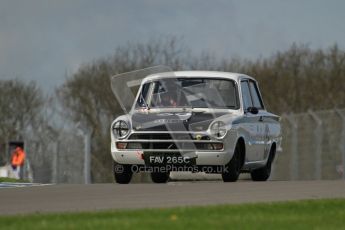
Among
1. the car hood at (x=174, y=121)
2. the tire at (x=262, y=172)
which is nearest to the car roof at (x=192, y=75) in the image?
the car hood at (x=174, y=121)

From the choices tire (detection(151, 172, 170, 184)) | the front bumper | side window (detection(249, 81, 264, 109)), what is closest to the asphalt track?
the front bumper

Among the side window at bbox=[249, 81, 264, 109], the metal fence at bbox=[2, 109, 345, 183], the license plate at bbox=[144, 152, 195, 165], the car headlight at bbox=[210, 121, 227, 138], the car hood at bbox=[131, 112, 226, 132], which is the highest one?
the side window at bbox=[249, 81, 264, 109]

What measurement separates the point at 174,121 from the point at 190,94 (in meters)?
1.14

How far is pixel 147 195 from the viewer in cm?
1569

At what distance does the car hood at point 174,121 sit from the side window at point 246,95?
121 cm

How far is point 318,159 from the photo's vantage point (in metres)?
30.0

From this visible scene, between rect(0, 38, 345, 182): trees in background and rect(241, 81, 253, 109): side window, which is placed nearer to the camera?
rect(241, 81, 253, 109): side window

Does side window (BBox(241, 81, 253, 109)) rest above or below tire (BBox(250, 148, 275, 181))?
above

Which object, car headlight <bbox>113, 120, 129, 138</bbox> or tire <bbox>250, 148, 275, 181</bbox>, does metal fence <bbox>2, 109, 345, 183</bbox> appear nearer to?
tire <bbox>250, 148, 275, 181</bbox>

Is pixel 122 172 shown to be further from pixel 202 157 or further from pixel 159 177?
pixel 159 177

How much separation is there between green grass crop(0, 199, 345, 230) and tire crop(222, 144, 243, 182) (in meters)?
5.93

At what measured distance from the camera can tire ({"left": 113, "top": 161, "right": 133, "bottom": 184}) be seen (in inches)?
776

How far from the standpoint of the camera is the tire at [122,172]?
64.6 feet

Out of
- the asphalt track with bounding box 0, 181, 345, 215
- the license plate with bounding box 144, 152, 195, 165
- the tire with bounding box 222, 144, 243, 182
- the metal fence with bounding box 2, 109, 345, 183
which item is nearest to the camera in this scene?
the asphalt track with bounding box 0, 181, 345, 215
